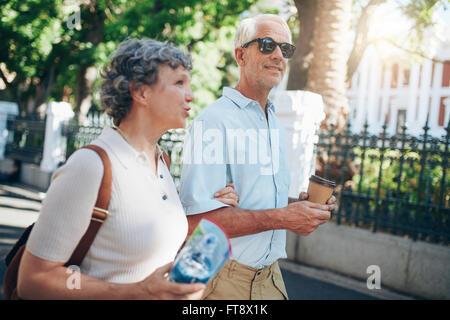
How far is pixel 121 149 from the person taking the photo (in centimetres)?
150

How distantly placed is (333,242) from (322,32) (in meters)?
3.55

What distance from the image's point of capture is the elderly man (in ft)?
6.28

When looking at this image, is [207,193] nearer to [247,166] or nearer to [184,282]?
[247,166]

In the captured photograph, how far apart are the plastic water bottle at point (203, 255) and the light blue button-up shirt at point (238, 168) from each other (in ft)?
2.15

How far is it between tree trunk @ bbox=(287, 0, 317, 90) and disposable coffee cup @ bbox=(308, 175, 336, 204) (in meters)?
6.14

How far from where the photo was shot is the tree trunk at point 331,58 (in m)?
7.26

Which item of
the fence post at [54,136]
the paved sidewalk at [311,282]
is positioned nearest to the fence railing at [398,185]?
the paved sidewalk at [311,282]

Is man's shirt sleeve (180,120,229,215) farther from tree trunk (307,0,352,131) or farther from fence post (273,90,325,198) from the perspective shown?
tree trunk (307,0,352,131)

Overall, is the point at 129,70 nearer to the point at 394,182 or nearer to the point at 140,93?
the point at 140,93

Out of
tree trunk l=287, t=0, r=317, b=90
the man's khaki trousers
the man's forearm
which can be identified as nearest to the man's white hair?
the man's forearm

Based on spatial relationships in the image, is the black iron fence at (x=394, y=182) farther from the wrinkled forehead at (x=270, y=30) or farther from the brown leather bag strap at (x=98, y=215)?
the brown leather bag strap at (x=98, y=215)

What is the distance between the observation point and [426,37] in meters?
11.1

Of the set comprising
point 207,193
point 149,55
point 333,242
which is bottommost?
point 333,242
